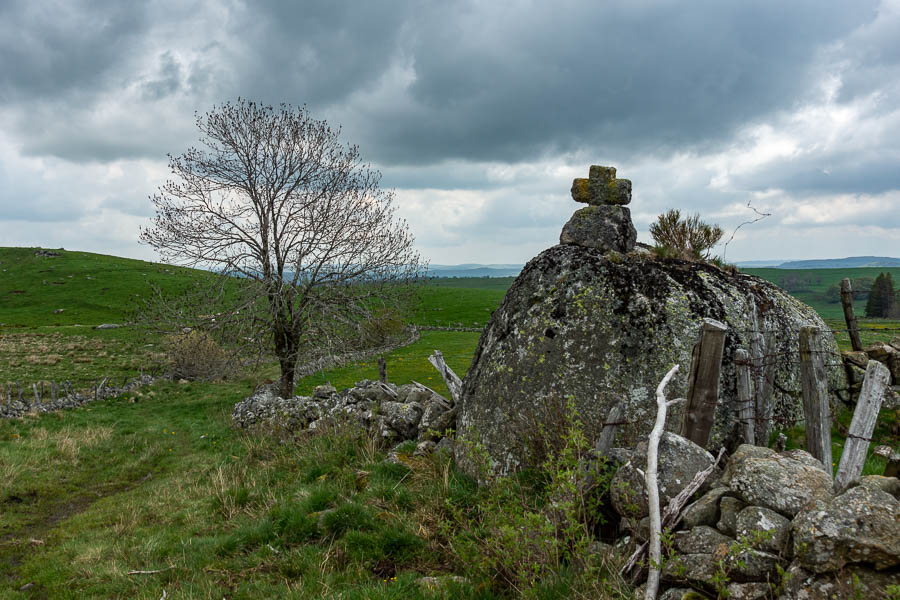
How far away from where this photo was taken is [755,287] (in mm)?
9391

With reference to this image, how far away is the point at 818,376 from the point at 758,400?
1.28 m

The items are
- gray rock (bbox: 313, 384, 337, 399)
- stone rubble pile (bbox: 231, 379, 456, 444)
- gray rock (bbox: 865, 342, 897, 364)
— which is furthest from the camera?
gray rock (bbox: 313, 384, 337, 399)

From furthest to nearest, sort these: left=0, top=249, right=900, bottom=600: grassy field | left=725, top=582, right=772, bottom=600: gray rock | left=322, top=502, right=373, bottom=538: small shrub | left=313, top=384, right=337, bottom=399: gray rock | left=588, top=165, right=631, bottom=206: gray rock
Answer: left=313, top=384, right=337, bottom=399: gray rock, left=588, top=165, right=631, bottom=206: gray rock, left=322, top=502, right=373, bottom=538: small shrub, left=0, top=249, right=900, bottom=600: grassy field, left=725, top=582, right=772, bottom=600: gray rock

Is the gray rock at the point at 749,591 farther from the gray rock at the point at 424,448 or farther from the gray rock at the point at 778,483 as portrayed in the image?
the gray rock at the point at 424,448

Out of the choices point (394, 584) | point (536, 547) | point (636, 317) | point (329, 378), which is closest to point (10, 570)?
point (394, 584)

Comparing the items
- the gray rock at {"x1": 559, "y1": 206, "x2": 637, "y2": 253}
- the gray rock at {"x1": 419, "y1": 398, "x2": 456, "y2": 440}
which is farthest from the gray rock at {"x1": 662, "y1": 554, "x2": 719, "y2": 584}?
the gray rock at {"x1": 419, "y1": 398, "x2": 456, "y2": 440}

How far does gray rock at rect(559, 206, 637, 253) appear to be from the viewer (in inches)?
378

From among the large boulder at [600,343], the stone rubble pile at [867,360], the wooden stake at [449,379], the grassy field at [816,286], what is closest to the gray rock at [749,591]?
the large boulder at [600,343]

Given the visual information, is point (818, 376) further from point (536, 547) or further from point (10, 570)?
point (10, 570)

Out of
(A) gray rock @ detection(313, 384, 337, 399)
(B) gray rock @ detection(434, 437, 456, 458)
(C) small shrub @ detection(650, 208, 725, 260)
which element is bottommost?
(A) gray rock @ detection(313, 384, 337, 399)

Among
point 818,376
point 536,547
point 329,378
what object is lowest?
point 329,378

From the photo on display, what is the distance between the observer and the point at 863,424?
15.4 ft

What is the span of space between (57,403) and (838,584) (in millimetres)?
27883

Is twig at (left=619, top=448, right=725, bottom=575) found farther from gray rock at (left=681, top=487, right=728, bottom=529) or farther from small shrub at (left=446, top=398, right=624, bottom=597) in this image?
small shrub at (left=446, top=398, right=624, bottom=597)
